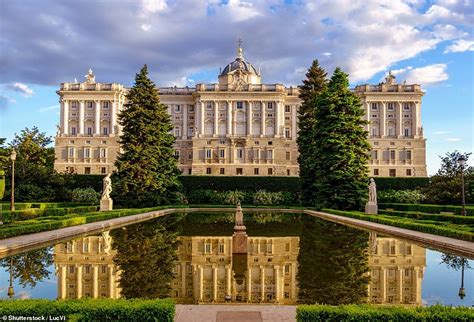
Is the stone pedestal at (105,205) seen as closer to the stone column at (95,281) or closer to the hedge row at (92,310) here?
the stone column at (95,281)

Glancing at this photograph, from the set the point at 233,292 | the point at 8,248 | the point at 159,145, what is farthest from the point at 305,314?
the point at 159,145

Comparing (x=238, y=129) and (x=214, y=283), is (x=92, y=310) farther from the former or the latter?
(x=238, y=129)

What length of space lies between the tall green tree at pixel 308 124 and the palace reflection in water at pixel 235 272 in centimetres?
2443

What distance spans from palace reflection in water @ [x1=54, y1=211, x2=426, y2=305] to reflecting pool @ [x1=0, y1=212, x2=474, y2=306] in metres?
0.02

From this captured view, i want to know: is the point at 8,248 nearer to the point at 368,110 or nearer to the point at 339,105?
the point at 339,105

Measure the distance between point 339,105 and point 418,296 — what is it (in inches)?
Answer: 1114

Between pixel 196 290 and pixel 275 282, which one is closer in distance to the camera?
pixel 196 290

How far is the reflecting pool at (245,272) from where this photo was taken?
27.2 feet

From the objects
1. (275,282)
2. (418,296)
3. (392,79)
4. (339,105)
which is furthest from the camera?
(392,79)

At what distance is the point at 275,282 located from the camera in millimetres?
9258

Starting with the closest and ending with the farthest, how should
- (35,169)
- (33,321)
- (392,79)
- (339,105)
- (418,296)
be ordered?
(33,321)
(418,296)
(339,105)
(35,169)
(392,79)

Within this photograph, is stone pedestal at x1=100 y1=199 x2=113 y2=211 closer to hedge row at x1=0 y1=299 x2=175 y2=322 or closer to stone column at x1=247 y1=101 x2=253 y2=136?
hedge row at x1=0 y1=299 x2=175 y2=322

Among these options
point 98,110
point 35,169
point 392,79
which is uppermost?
point 392,79

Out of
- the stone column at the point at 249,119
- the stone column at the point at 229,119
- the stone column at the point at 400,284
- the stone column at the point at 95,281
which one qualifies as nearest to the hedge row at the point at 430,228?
the stone column at the point at 400,284
